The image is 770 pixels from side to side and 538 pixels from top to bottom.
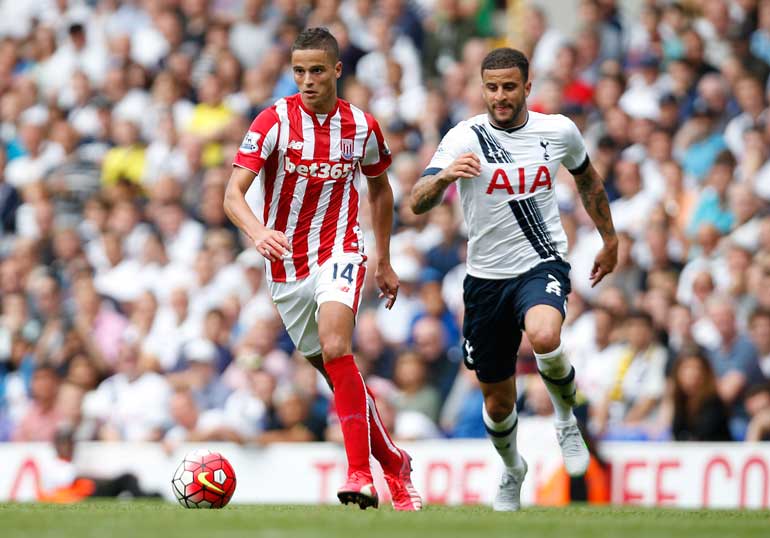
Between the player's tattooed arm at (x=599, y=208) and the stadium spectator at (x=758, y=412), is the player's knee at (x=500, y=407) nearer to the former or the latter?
the player's tattooed arm at (x=599, y=208)

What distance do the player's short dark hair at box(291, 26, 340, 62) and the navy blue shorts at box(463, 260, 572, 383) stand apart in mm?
1714

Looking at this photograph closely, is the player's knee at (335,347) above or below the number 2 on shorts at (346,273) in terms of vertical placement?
below

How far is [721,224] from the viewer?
44.8 ft

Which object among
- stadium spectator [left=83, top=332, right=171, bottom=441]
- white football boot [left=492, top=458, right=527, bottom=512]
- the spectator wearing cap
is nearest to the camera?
white football boot [left=492, top=458, right=527, bottom=512]

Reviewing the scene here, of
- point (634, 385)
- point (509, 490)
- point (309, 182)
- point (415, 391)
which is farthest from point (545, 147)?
point (415, 391)

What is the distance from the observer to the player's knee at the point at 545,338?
8.55 meters

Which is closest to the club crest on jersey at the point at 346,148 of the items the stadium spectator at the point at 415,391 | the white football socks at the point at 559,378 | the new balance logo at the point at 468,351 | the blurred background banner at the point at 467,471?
the new balance logo at the point at 468,351

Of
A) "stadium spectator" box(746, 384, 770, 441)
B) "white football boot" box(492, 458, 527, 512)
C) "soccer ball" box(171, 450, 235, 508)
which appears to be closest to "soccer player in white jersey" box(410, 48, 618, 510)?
"white football boot" box(492, 458, 527, 512)

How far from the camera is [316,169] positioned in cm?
884

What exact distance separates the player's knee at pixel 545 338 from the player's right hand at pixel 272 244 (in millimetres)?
1554

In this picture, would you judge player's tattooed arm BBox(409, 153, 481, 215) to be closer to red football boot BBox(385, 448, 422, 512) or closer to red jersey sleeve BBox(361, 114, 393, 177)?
red jersey sleeve BBox(361, 114, 393, 177)

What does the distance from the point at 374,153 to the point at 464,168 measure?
2.97ft

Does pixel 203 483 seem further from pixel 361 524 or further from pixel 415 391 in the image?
pixel 415 391

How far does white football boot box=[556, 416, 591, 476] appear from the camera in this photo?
8945 mm
